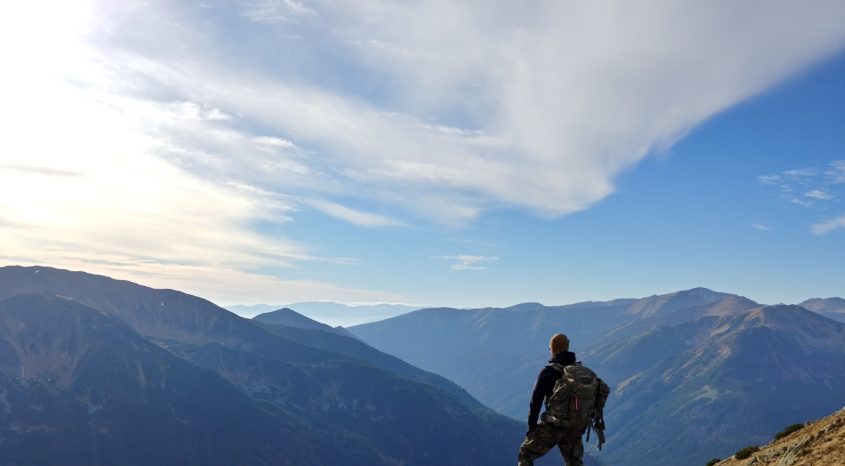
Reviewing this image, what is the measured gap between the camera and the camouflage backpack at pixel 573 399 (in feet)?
52.5

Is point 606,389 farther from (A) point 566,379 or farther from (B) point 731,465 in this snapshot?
(B) point 731,465

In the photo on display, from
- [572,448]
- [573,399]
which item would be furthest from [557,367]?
[572,448]

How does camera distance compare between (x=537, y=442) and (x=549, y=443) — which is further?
(x=549, y=443)

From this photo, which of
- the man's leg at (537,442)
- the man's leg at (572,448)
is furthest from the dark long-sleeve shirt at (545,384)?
the man's leg at (572,448)

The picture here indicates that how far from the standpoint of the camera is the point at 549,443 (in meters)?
16.5

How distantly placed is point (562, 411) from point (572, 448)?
1404 millimetres

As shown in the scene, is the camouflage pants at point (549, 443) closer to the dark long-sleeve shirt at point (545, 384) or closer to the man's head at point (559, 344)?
the dark long-sleeve shirt at point (545, 384)

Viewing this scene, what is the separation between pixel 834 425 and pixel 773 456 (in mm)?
2915

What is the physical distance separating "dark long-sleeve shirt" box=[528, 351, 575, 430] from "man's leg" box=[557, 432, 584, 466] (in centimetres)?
112

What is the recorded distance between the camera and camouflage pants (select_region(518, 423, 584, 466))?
16.2 metres

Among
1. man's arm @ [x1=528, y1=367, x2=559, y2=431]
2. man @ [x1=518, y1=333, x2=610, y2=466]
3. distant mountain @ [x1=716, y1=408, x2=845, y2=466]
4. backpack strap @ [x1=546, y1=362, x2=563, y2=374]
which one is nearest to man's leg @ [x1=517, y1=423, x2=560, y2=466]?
man @ [x1=518, y1=333, x2=610, y2=466]

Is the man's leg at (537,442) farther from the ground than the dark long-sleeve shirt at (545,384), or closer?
closer

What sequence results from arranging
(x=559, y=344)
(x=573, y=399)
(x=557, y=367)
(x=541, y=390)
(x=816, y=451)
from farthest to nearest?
1. (x=816, y=451)
2. (x=559, y=344)
3. (x=557, y=367)
4. (x=541, y=390)
5. (x=573, y=399)

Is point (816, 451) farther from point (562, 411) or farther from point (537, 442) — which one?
point (537, 442)
